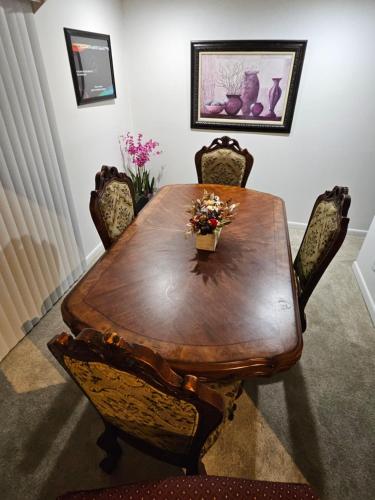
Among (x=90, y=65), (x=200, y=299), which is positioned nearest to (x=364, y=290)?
(x=200, y=299)

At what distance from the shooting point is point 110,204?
1704 mm

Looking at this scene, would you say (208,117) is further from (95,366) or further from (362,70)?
(95,366)

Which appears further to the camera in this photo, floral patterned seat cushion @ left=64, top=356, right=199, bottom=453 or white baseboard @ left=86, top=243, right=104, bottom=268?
white baseboard @ left=86, top=243, right=104, bottom=268

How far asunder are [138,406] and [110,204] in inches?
48.5

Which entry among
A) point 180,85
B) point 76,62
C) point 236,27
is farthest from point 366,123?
point 76,62

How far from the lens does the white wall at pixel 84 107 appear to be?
1872mm

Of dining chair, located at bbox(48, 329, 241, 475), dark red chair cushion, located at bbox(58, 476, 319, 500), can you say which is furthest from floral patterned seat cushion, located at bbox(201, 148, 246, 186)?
dark red chair cushion, located at bbox(58, 476, 319, 500)

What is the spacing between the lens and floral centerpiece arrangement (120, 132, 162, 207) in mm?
2986

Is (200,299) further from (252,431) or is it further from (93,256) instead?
(93,256)

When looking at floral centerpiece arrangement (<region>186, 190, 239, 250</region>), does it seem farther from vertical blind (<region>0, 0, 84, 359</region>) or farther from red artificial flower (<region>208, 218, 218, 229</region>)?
vertical blind (<region>0, 0, 84, 359</region>)

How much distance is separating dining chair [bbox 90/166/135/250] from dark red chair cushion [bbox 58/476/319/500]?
3.90 ft

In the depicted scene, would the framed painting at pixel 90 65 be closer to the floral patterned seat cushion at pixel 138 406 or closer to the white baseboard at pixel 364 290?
the floral patterned seat cushion at pixel 138 406

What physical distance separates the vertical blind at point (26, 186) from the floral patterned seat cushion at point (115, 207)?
0.54 metres

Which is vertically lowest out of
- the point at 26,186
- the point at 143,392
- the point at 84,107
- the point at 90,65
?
the point at 143,392
